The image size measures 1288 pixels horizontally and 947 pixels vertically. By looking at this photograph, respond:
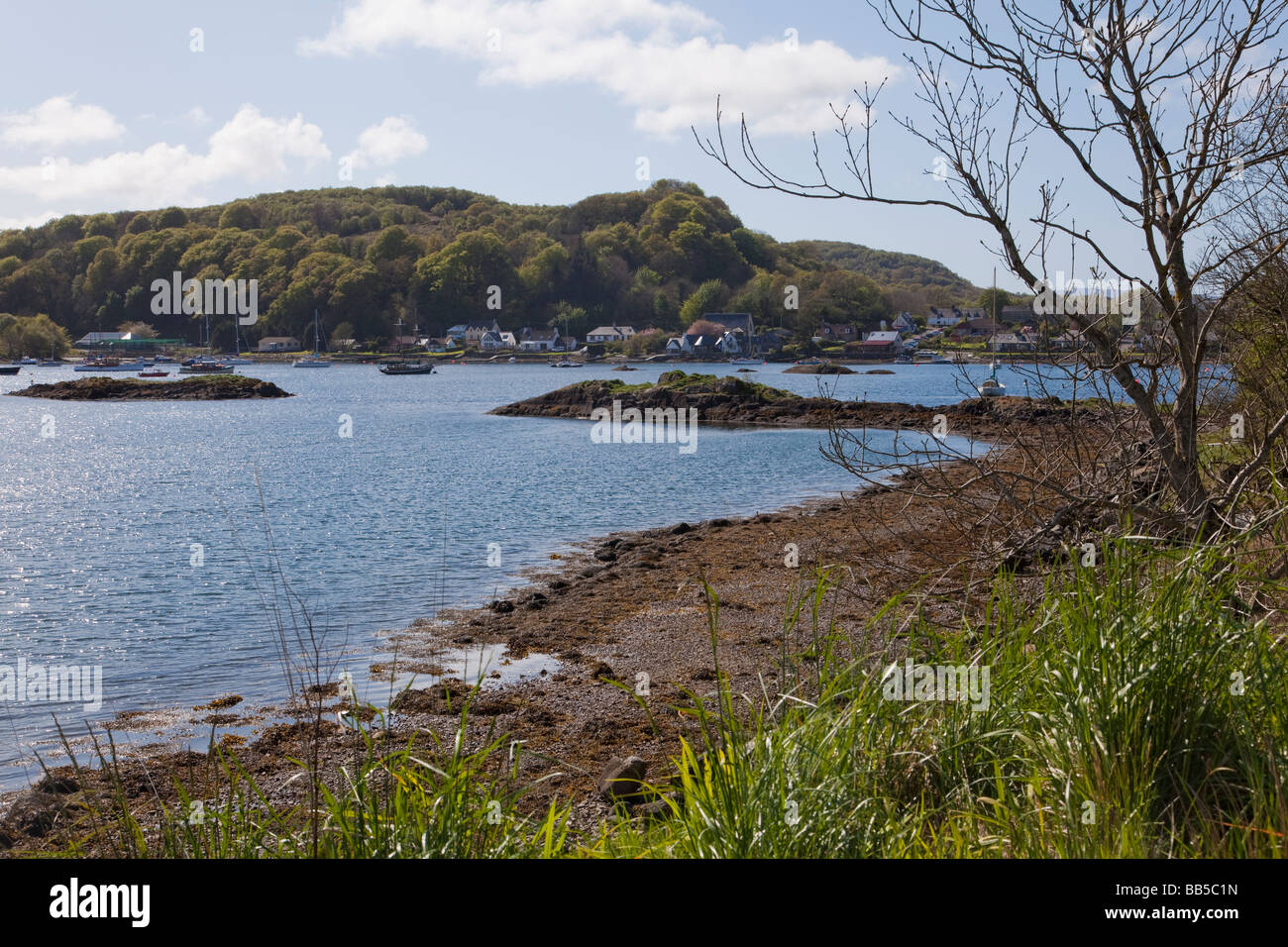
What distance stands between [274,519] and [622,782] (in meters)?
19.9

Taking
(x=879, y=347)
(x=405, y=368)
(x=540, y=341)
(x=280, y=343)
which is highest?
(x=540, y=341)

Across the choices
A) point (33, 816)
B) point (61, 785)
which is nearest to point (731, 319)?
point (61, 785)

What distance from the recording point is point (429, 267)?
153000 mm

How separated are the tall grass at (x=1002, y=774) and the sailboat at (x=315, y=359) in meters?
147

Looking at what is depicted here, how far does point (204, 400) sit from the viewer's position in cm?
8556

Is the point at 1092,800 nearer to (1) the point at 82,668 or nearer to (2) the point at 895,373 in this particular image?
Result: (1) the point at 82,668

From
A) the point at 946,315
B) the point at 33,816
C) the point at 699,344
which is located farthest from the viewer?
the point at 946,315

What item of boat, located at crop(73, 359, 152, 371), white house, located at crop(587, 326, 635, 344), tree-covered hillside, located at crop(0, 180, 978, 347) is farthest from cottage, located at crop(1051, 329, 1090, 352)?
white house, located at crop(587, 326, 635, 344)

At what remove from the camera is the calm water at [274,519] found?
12.8 m

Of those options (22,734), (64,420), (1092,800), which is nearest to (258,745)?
(22,734)

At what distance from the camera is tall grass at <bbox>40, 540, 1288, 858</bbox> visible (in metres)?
3.82

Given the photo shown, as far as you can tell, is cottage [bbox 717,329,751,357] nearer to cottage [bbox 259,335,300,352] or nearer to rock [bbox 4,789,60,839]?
cottage [bbox 259,335,300,352]

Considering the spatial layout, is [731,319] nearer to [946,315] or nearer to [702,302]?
[702,302]

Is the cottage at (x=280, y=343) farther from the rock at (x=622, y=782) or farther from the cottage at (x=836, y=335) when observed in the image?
the rock at (x=622, y=782)
